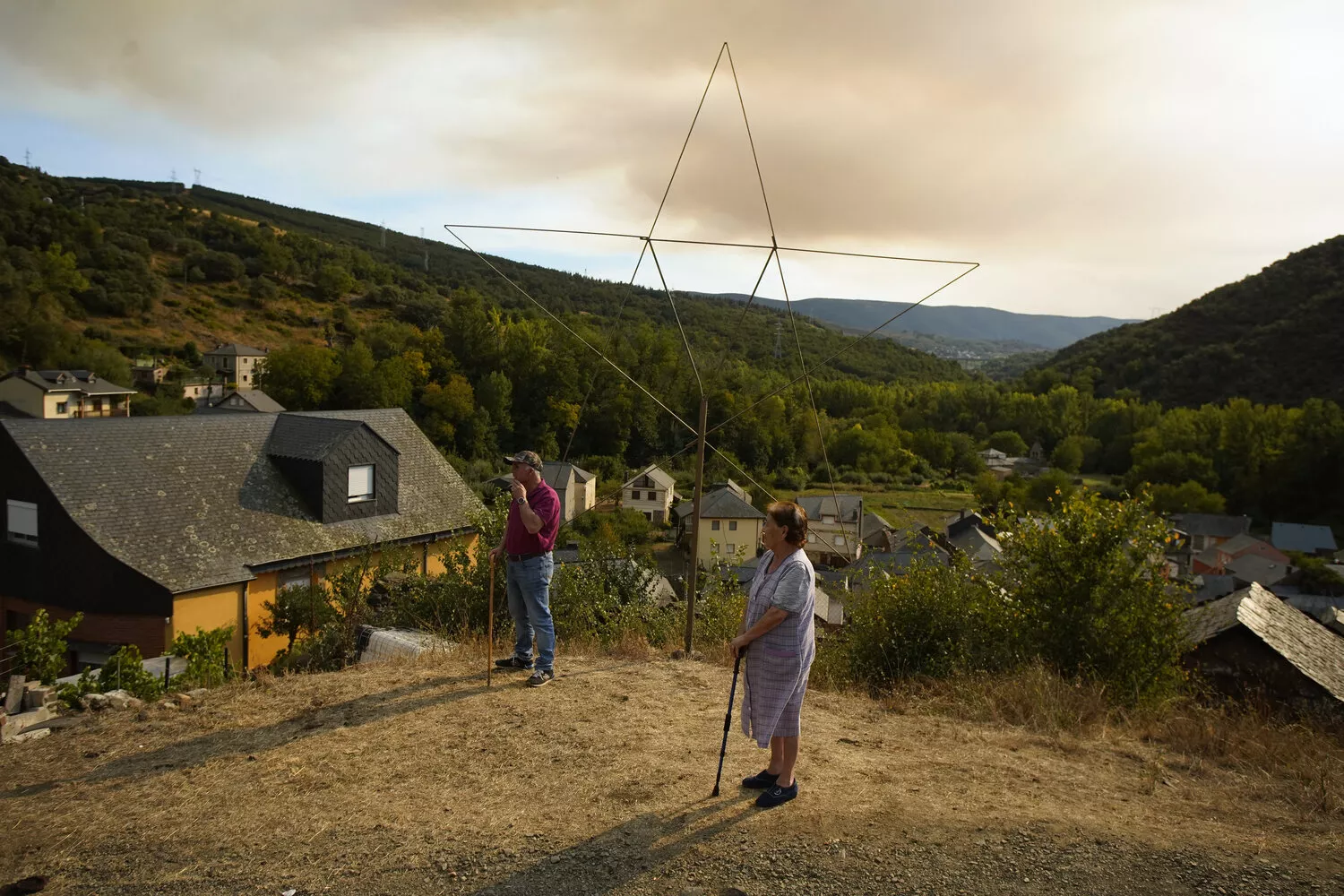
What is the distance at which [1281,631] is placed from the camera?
9828 mm

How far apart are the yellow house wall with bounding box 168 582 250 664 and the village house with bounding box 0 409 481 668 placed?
0.08 ft

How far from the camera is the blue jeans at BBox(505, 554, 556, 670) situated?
5730mm

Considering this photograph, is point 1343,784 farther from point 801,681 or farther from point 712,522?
point 712,522

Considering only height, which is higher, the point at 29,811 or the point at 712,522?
the point at 29,811

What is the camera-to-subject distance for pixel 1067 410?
9731 cm

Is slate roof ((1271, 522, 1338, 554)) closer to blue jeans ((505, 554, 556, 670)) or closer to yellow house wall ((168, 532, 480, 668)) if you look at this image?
yellow house wall ((168, 532, 480, 668))

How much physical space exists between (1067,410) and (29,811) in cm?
10753

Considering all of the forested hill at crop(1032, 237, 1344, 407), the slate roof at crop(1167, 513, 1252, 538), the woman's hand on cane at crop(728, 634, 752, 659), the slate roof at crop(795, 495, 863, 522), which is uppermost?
the forested hill at crop(1032, 237, 1344, 407)

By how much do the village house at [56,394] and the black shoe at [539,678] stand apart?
176 feet

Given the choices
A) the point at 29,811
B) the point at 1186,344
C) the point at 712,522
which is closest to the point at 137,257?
the point at 712,522

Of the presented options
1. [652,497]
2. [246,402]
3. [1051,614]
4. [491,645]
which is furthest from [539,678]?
[246,402]

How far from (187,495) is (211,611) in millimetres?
2726

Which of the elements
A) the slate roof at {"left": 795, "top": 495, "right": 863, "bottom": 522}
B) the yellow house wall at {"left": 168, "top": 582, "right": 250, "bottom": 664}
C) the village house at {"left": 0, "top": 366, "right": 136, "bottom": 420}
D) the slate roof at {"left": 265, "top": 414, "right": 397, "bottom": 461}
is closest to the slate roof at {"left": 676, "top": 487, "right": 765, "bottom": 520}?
A: the slate roof at {"left": 795, "top": 495, "right": 863, "bottom": 522}

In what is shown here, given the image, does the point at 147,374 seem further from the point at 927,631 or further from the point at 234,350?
the point at 927,631
